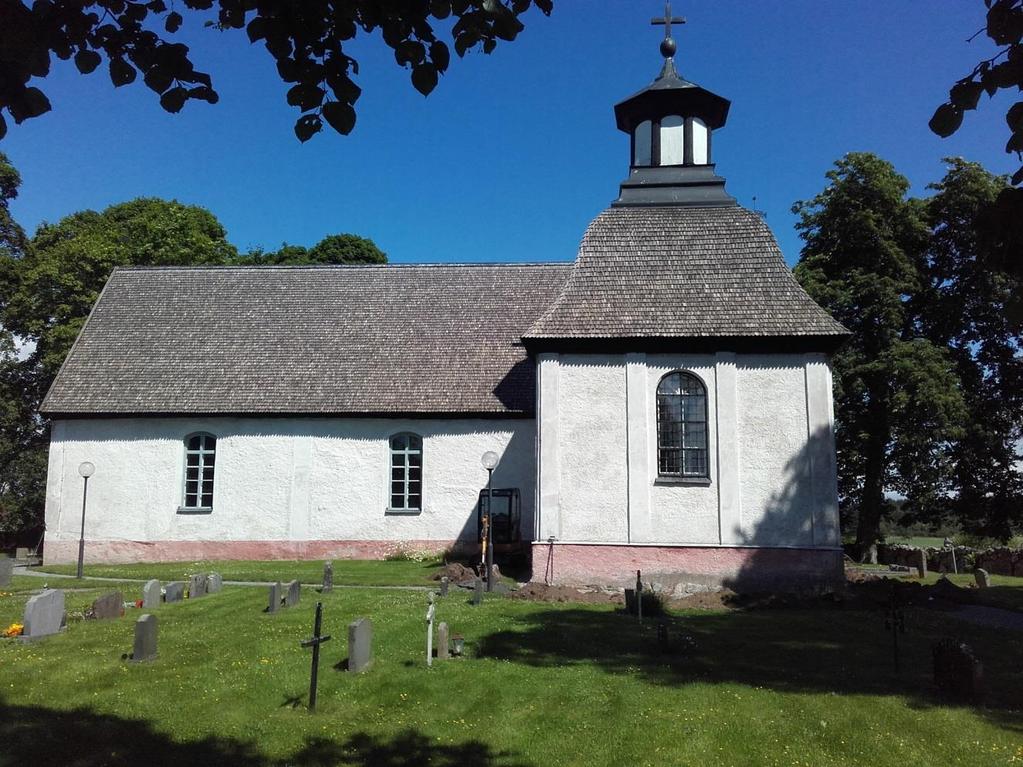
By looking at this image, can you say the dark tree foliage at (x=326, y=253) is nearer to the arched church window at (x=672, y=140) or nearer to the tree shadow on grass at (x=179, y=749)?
the arched church window at (x=672, y=140)

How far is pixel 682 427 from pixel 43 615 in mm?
13542

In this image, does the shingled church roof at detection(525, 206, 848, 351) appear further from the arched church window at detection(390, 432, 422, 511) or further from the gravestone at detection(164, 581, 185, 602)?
the gravestone at detection(164, 581, 185, 602)

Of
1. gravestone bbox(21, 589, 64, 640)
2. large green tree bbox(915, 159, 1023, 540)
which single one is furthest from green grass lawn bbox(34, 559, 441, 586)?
large green tree bbox(915, 159, 1023, 540)

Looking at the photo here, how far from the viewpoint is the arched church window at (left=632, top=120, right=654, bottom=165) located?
71.0ft

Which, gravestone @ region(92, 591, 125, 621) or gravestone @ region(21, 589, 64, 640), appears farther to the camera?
gravestone @ region(92, 591, 125, 621)

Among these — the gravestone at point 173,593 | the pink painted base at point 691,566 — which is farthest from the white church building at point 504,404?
the gravestone at point 173,593

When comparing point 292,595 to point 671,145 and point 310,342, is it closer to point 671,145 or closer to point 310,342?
point 310,342

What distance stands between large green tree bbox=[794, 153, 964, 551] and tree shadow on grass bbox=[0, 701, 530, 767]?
921 inches

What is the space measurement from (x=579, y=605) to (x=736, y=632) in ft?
11.3

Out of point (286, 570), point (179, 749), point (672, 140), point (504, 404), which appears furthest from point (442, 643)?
point (672, 140)

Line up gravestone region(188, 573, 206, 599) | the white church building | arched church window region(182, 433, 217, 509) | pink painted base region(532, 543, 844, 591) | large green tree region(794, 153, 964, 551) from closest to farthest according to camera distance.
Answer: gravestone region(188, 573, 206, 599) < pink painted base region(532, 543, 844, 591) < the white church building < arched church window region(182, 433, 217, 509) < large green tree region(794, 153, 964, 551)

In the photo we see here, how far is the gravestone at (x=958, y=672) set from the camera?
9.41m

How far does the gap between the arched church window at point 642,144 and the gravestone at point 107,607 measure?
665 inches

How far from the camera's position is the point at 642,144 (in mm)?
21766
